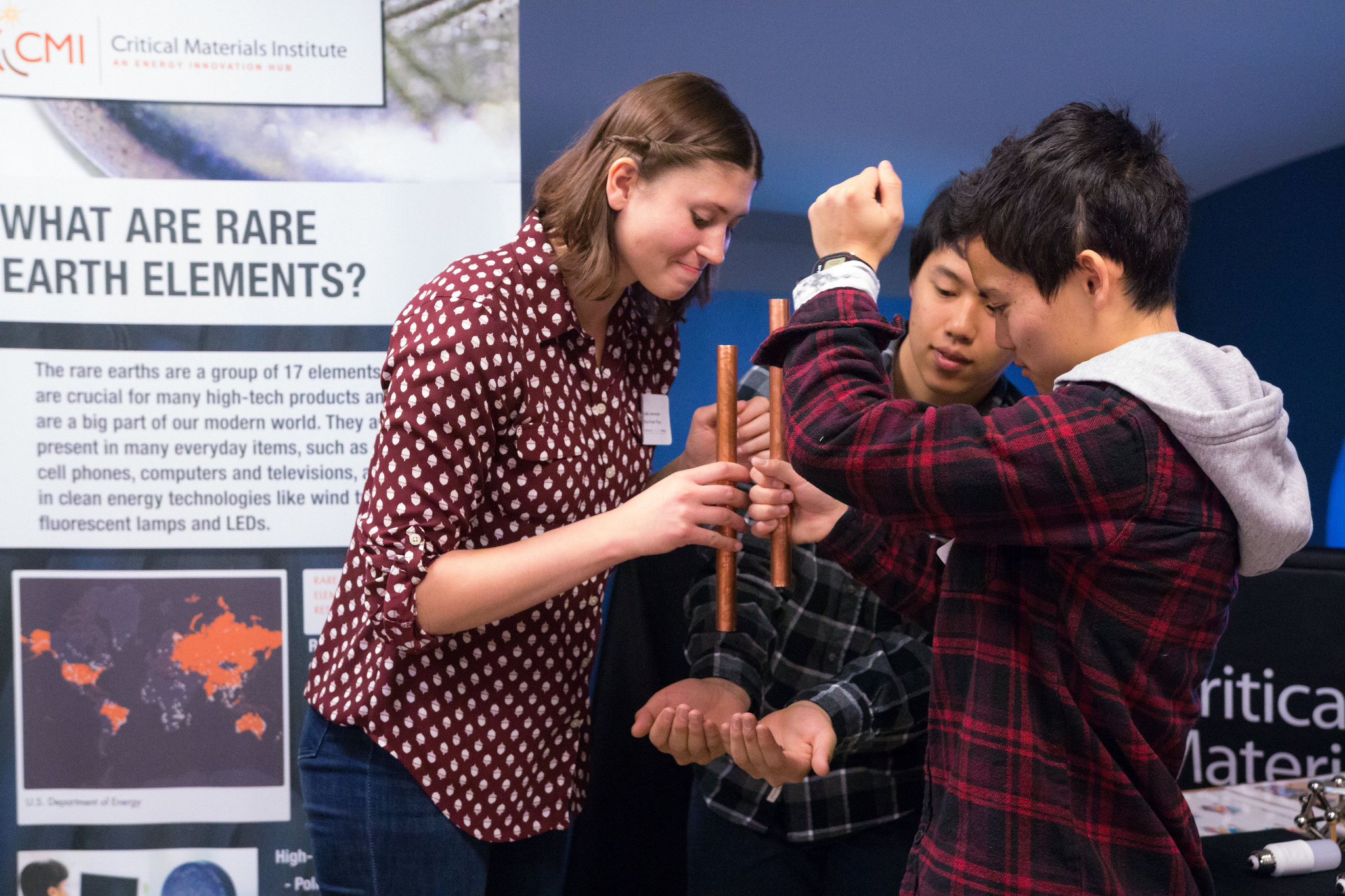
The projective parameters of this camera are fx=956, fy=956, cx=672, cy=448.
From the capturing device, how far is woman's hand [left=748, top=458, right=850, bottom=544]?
52.2 inches

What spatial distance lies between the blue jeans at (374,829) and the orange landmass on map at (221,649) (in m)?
0.93

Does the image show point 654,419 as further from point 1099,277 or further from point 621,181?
point 1099,277

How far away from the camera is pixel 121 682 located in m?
2.13

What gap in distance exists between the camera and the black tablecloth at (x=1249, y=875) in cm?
150

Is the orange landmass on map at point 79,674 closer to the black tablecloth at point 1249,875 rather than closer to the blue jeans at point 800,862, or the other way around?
the blue jeans at point 800,862

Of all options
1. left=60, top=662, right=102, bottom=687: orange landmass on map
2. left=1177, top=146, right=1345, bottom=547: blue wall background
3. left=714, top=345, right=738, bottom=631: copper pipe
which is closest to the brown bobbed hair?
left=714, top=345, right=738, bottom=631: copper pipe

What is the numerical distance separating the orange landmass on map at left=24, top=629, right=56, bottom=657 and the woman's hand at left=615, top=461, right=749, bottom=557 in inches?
65.1

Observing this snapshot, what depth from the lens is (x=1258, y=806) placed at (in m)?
1.85

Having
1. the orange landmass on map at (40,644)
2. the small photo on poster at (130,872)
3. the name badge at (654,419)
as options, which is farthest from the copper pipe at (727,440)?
the orange landmass on map at (40,644)

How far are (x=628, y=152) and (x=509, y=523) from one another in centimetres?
55

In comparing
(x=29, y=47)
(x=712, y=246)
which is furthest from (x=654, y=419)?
(x=29, y=47)

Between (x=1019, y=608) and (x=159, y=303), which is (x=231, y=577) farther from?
(x=1019, y=608)

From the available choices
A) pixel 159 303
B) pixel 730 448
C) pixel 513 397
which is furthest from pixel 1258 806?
pixel 159 303

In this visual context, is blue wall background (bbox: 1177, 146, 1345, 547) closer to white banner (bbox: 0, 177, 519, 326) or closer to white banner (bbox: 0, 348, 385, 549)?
white banner (bbox: 0, 177, 519, 326)
